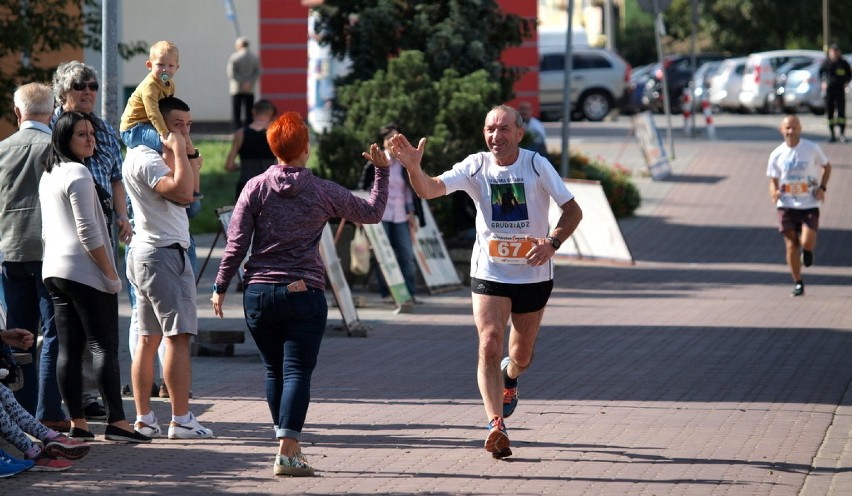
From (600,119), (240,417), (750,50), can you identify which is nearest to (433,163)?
(240,417)

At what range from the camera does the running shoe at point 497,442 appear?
7.61 m

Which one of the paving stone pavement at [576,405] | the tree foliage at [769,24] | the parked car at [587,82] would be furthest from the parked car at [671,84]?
the paving stone pavement at [576,405]

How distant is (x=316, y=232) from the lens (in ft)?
23.8

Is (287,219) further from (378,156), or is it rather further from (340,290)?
(340,290)

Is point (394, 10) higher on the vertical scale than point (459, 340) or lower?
higher

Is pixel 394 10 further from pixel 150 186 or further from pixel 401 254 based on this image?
pixel 150 186

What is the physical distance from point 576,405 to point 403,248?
17.9 ft

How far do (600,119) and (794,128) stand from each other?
90.8ft

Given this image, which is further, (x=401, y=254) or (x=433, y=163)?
(x=433, y=163)

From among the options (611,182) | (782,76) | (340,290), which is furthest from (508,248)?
(782,76)

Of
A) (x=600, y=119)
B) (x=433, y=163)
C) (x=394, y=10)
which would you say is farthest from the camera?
(x=600, y=119)

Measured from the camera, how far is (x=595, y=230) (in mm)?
18281

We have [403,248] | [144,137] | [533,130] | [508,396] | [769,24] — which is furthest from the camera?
[769,24]

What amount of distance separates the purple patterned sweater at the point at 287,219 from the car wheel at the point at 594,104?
3585 centimetres
